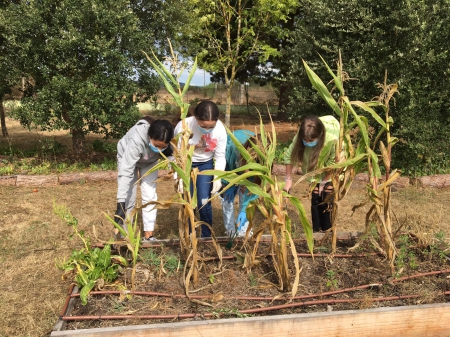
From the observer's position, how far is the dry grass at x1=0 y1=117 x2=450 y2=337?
3.01 meters

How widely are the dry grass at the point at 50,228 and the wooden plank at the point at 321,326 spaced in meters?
0.83

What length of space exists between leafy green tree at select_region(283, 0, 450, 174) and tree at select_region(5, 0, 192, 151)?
3293 mm

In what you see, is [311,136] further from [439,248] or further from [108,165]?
[108,165]

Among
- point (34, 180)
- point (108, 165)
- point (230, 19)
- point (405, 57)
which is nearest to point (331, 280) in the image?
point (405, 57)

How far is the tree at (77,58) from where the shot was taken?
617 centimetres

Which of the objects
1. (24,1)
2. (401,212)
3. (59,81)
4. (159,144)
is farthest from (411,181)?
(24,1)

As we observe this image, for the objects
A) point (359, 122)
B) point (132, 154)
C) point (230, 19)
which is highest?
point (230, 19)

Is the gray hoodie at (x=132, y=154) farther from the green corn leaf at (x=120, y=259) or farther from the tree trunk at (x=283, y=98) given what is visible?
the tree trunk at (x=283, y=98)

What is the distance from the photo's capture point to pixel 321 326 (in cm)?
229

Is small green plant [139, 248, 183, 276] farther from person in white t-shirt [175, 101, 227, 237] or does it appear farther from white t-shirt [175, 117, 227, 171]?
white t-shirt [175, 117, 227, 171]

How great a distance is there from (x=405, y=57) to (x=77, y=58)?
18.0 ft

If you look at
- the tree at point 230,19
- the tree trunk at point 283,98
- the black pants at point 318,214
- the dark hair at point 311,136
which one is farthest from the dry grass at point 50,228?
the tree trunk at point 283,98

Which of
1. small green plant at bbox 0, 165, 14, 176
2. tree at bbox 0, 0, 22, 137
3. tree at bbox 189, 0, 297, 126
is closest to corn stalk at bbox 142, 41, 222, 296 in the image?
tree at bbox 0, 0, 22, 137

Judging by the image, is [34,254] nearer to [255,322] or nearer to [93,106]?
[255,322]
